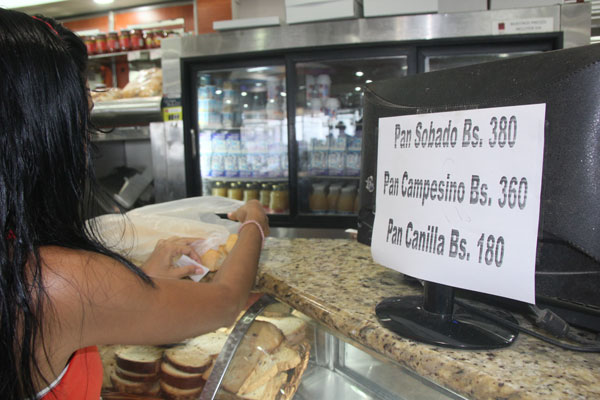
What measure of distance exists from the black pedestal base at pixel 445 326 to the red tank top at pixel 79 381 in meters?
0.50

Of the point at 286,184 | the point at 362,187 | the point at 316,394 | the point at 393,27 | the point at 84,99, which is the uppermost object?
the point at 393,27

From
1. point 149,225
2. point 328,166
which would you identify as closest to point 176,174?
point 328,166

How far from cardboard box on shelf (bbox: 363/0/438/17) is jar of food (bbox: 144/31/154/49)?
215 cm

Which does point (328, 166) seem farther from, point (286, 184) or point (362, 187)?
point (362, 187)

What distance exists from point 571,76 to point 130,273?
0.66 metres

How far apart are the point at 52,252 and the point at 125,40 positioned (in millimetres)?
4007

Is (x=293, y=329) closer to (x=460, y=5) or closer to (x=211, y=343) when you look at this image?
(x=211, y=343)

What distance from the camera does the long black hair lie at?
21.4 inches

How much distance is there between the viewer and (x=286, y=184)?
11.5 feet

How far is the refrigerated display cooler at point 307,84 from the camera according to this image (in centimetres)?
259

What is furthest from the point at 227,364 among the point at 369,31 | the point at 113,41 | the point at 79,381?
the point at 113,41

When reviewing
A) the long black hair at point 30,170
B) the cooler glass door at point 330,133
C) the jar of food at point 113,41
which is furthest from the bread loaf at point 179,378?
the jar of food at point 113,41

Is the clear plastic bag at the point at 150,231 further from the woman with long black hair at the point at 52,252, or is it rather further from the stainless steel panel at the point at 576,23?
the stainless steel panel at the point at 576,23

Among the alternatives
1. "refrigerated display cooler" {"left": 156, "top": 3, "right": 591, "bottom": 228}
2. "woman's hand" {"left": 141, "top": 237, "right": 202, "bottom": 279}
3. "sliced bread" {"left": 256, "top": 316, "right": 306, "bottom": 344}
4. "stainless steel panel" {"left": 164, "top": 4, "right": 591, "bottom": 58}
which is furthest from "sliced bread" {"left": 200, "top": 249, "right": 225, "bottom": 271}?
"stainless steel panel" {"left": 164, "top": 4, "right": 591, "bottom": 58}
